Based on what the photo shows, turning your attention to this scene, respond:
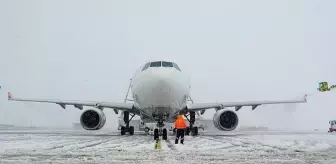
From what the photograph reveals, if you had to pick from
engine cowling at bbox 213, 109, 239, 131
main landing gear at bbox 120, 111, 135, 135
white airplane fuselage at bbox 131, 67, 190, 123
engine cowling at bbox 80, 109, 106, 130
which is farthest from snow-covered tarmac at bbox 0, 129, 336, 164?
main landing gear at bbox 120, 111, 135, 135

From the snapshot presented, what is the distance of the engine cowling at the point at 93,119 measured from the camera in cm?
1998

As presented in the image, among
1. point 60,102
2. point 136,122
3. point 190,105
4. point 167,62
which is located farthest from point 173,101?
point 136,122

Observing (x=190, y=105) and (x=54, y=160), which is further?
(x=190, y=105)

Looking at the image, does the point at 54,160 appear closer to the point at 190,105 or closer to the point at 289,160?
the point at 289,160

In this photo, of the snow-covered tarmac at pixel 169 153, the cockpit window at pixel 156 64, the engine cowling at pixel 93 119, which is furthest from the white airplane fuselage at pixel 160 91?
the snow-covered tarmac at pixel 169 153

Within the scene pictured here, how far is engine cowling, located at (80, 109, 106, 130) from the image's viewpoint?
20.0 meters

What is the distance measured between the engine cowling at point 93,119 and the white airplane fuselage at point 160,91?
11.3ft

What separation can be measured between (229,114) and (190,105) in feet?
6.92

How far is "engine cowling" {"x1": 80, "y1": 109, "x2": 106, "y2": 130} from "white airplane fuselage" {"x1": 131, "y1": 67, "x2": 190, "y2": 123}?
345cm

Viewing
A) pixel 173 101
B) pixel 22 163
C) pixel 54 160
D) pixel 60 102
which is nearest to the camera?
pixel 22 163

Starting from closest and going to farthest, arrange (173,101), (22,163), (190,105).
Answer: (22,163) < (173,101) < (190,105)

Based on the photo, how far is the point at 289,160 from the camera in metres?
7.14

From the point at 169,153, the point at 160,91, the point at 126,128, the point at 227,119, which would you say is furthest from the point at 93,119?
the point at 169,153

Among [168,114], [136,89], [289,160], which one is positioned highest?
[136,89]
